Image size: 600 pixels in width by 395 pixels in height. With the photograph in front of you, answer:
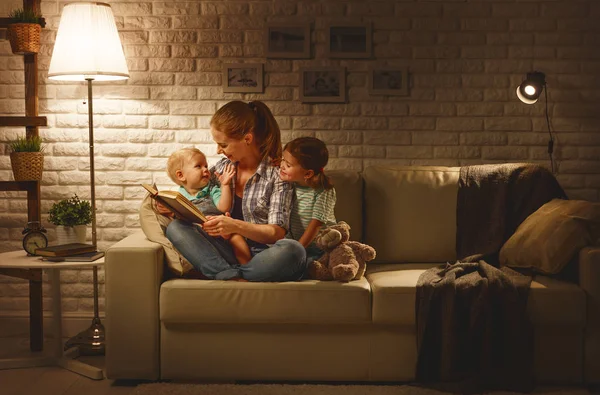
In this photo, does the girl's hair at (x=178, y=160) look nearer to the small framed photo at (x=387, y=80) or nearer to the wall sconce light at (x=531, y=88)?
the small framed photo at (x=387, y=80)

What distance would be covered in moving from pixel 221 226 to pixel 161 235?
0.28m

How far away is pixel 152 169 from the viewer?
3930 millimetres

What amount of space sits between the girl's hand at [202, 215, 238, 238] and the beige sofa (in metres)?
0.22

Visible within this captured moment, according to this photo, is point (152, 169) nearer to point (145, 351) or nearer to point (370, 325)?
point (145, 351)

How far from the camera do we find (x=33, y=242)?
11.0 ft

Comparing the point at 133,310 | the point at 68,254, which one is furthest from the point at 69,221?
the point at 133,310

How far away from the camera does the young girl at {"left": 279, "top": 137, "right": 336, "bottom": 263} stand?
3164 mm

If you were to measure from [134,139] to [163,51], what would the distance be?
494 millimetres

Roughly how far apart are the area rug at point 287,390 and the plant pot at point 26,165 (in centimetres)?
123

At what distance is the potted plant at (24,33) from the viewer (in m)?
3.50

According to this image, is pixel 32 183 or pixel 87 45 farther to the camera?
pixel 32 183

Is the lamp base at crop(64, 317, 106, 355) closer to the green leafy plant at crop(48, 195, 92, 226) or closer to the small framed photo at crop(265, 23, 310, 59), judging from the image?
the green leafy plant at crop(48, 195, 92, 226)

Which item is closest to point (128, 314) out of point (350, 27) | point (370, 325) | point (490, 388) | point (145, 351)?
point (145, 351)

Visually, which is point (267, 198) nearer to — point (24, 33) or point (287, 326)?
point (287, 326)
